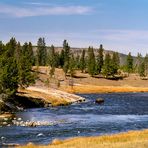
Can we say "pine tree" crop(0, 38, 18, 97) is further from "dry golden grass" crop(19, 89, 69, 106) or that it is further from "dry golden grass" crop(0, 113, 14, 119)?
"dry golden grass" crop(19, 89, 69, 106)

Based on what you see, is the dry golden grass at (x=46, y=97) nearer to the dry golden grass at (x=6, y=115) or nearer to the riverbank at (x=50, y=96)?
the riverbank at (x=50, y=96)

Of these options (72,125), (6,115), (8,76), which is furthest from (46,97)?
(72,125)

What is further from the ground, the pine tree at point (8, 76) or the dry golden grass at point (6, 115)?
the pine tree at point (8, 76)

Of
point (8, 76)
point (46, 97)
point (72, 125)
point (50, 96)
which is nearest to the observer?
point (72, 125)

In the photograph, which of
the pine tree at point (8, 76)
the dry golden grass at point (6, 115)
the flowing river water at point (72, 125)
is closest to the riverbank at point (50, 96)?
the pine tree at point (8, 76)

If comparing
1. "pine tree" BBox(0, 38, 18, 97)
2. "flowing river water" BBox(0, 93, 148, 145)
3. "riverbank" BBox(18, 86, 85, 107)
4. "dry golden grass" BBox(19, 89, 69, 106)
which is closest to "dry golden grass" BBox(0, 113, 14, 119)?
"flowing river water" BBox(0, 93, 148, 145)

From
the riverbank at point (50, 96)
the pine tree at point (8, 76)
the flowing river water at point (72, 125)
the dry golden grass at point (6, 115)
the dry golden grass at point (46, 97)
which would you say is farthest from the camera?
the dry golden grass at point (46, 97)

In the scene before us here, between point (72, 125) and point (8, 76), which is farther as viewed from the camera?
point (8, 76)

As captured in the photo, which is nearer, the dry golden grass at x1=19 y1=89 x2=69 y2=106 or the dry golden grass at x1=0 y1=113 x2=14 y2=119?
the dry golden grass at x1=0 y1=113 x2=14 y2=119

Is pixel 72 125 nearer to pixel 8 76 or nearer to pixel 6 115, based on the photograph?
pixel 6 115

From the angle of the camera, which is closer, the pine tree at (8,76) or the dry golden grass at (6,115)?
the dry golden grass at (6,115)

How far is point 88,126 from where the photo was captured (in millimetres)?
75625

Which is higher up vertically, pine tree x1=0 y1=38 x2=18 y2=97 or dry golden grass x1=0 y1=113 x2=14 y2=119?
pine tree x1=0 y1=38 x2=18 y2=97

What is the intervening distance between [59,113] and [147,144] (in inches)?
2363
